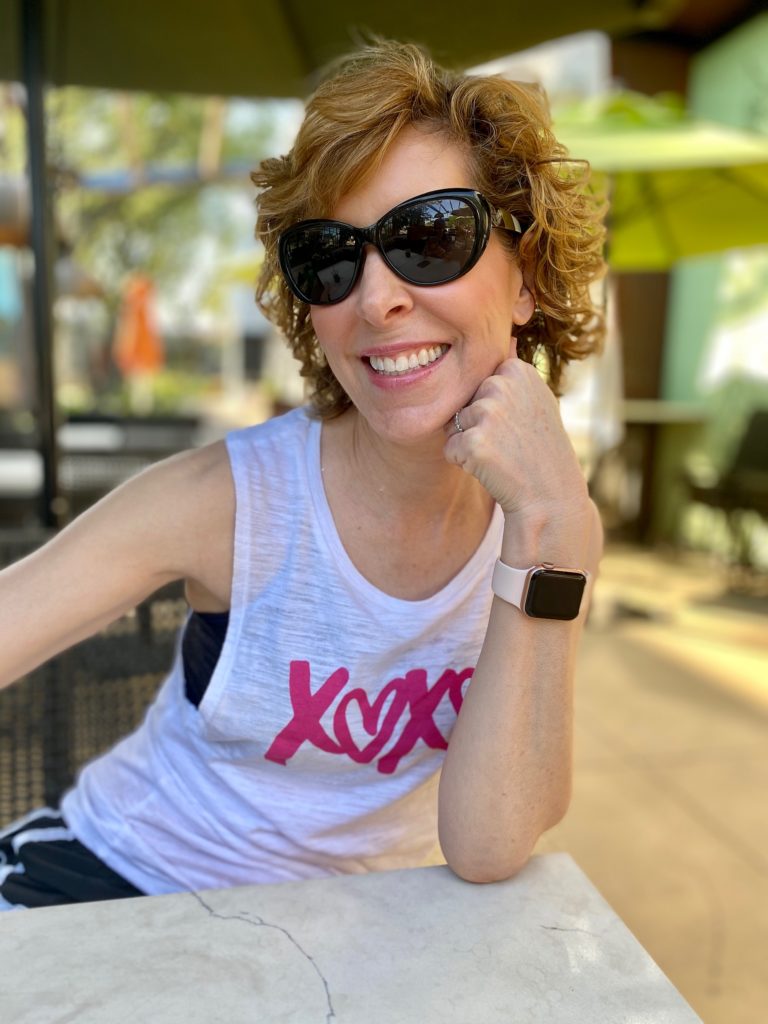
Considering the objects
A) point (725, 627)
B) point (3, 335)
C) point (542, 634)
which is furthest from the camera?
point (3, 335)

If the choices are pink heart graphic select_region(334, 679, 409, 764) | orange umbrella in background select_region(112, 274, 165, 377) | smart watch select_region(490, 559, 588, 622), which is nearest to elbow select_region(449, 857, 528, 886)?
pink heart graphic select_region(334, 679, 409, 764)

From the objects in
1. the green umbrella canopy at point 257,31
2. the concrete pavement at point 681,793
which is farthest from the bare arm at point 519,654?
the green umbrella canopy at point 257,31

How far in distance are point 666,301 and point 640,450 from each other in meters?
1.46

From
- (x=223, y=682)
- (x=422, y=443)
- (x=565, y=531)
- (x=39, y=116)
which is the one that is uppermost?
(x=39, y=116)

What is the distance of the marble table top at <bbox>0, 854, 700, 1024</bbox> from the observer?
0.86 m

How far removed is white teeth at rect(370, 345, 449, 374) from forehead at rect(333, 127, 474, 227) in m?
0.18

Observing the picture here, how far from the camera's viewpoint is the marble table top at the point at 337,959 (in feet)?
2.83

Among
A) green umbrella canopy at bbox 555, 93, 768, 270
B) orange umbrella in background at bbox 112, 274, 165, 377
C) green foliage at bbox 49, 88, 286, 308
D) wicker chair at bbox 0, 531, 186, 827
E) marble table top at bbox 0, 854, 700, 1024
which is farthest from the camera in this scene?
orange umbrella in background at bbox 112, 274, 165, 377

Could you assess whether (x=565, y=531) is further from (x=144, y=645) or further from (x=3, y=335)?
(x=3, y=335)

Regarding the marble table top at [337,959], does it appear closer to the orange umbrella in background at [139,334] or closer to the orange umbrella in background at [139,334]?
the orange umbrella in background at [139,334]

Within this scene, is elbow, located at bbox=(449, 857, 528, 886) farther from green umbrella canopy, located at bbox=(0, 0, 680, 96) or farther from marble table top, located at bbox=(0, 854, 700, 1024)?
green umbrella canopy, located at bbox=(0, 0, 680, 96)

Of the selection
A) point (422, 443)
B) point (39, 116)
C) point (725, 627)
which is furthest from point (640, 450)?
point (422, 443)

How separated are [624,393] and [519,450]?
7.74 meters

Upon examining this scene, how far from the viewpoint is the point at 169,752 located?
139 cm
